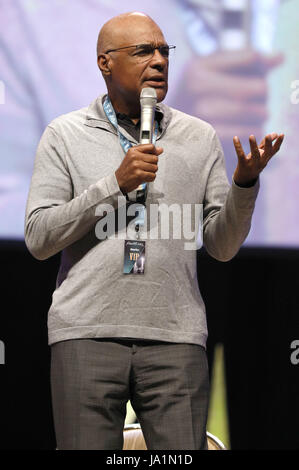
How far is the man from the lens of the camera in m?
2.07

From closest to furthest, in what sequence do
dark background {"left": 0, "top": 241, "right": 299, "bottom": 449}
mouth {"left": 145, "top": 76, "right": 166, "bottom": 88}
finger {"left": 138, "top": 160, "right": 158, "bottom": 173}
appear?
finger {"left": 138, "top": 160, "right": 158, "bottom": 173} → mouth {"left": 145, "top": 76, "right": 166, "bottom": 88} → dark background {"left": 0, "top": 241, "right": 299, "bottom": 449}

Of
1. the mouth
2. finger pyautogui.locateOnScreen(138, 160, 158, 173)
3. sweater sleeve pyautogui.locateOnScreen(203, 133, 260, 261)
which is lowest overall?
sweater sleeve pyautogui.locateOnScreen(203, 133, 260, 261)

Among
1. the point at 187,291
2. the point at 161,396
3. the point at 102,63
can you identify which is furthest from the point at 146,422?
the point at 102,63

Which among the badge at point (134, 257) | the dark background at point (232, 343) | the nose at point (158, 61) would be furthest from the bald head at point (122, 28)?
the dark background at point (232, 343)

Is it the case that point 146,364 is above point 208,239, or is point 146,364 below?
below

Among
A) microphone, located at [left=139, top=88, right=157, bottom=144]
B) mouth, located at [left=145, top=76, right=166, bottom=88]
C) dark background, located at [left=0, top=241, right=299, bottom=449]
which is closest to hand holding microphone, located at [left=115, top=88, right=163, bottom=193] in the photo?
microphone, located at [left=139, top=88, right=157, bottom=144]

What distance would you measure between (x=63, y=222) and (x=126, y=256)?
A: 0.20 meters

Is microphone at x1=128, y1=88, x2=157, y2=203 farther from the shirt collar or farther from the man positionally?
the shirt collar

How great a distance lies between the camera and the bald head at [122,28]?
2402 millimetres

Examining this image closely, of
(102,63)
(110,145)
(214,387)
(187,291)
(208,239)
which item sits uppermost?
(102,63)

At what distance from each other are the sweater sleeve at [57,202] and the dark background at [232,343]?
1.89 metres

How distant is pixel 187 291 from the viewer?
222cm

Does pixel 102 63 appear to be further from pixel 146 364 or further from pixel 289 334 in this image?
pixel 289 334

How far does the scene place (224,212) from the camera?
2.23m
